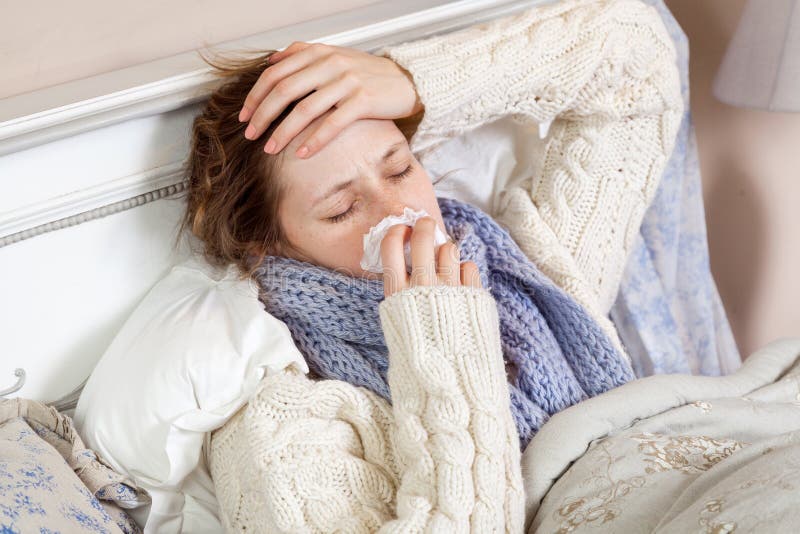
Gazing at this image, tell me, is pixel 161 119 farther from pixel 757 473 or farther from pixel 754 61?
pixel 754 61

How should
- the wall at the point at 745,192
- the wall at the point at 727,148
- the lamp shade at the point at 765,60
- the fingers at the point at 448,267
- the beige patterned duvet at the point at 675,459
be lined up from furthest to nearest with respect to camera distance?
1. the wall at the point at 745,192
2. the lamp shade at the point at 765,60
3. the wall at the point at 727,148
4. the fingers at the point at 448,267
5. the beige patterned duvet at the point at 675,459

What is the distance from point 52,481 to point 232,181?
474mm

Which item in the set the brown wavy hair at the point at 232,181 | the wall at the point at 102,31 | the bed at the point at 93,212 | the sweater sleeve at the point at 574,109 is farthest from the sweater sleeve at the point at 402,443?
the wall at the point at 102,31

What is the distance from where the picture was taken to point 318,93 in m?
1.17

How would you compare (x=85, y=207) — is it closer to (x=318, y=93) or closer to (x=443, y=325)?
(x=318, y=93)

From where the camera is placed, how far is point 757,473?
2.96 feet

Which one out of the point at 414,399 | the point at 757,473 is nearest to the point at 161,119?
the point at 414,399

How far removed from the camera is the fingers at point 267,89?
1.17 m

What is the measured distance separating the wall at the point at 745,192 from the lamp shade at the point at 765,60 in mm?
234

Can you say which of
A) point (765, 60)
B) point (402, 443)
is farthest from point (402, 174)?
point (765, 60)

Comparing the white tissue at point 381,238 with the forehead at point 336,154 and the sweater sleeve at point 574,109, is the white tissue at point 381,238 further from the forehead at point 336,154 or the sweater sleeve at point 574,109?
the sweater sleeve at point 574,109

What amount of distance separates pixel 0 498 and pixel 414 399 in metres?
0.48

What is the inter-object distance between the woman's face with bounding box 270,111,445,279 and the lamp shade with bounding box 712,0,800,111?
793 millimetres

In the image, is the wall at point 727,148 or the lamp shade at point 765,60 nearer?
the wall at point 727,148
